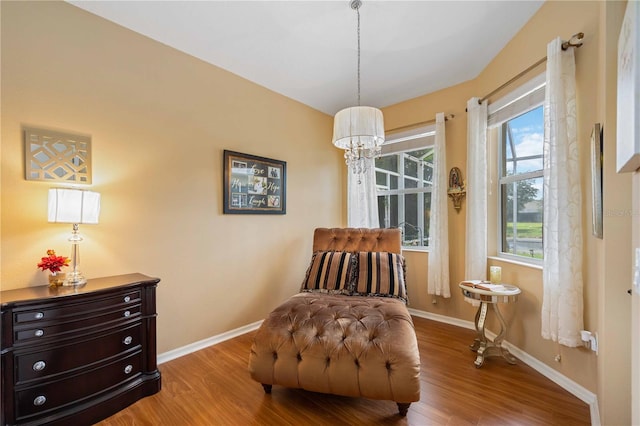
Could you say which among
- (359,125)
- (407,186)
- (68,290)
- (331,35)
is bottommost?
(68,290)

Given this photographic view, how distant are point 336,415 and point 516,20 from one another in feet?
10.6

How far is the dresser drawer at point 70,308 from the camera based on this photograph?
1.48 metres

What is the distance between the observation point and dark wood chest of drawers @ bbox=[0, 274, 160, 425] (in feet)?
4.76

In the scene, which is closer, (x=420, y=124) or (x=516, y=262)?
(x=516, y=262)

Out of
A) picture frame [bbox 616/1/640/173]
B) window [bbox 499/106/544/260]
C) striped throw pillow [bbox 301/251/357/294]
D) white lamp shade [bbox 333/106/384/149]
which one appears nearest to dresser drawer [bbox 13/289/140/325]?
striped throw pillow [bbox 301/251/357/294]

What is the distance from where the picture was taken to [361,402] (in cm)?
180

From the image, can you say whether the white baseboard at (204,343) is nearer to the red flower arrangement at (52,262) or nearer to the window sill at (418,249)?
the red flower arrangement at (52,262)

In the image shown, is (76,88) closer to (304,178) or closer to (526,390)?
(304,178)

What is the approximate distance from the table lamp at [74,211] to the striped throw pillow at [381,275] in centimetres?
211

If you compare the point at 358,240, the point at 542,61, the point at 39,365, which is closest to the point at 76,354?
the point at 39,365

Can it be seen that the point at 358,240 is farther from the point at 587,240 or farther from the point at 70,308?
the point at 70,308

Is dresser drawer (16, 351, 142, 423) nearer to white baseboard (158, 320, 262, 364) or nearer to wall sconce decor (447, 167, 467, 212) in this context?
white baseboard (158, 320, 262, 364)

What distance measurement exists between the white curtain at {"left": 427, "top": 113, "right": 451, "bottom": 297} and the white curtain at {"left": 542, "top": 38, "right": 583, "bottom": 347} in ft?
3.97

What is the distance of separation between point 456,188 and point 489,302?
1371mm
